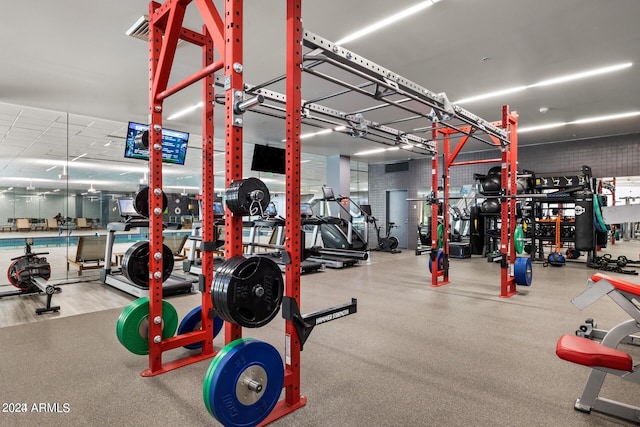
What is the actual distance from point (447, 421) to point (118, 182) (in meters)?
15.2

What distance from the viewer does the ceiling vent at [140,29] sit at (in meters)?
3.44

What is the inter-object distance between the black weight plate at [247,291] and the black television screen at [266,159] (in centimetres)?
553

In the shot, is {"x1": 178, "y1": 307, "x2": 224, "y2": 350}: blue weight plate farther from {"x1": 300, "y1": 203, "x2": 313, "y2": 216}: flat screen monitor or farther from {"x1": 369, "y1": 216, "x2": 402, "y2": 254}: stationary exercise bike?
{"x1": 369, "y1": 216, "x2": 402, "y2": 254}: stationary exercise bike

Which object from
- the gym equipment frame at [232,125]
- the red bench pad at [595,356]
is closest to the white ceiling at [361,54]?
the gym equipment frame at [232,125]

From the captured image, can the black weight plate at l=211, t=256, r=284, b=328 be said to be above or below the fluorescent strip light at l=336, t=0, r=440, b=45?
below

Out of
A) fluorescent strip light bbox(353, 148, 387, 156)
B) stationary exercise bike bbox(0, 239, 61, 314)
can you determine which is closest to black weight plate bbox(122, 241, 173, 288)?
stationary exercise bike bbox(0, 239, 61, 314)

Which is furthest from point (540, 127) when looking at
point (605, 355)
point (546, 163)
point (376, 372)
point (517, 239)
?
point (376, 372)

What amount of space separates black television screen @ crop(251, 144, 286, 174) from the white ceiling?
21.2 inches

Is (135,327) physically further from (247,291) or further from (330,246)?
(330,246)

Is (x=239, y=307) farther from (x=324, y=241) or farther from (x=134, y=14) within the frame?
(x=324, y=241)

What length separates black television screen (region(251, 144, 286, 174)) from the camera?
720cm

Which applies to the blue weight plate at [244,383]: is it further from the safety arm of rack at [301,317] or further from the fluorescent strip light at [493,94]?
the fluorescent strip light at [493,94]

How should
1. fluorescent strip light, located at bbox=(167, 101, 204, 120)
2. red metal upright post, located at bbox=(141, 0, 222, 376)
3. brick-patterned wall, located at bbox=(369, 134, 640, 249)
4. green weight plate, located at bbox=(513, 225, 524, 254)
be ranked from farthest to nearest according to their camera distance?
1. brick-patterned wall, located at bbox=(369, 134, 640, 249)
2. fluorescent strip light, located at bbox=(167, 101, 204, 120)
3. green weight plate, located at bbox=(513, 225, 524, 254)
4. red metal upright post, located at bbox=(141, 0, 222, 376)

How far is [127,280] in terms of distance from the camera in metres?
5.33
